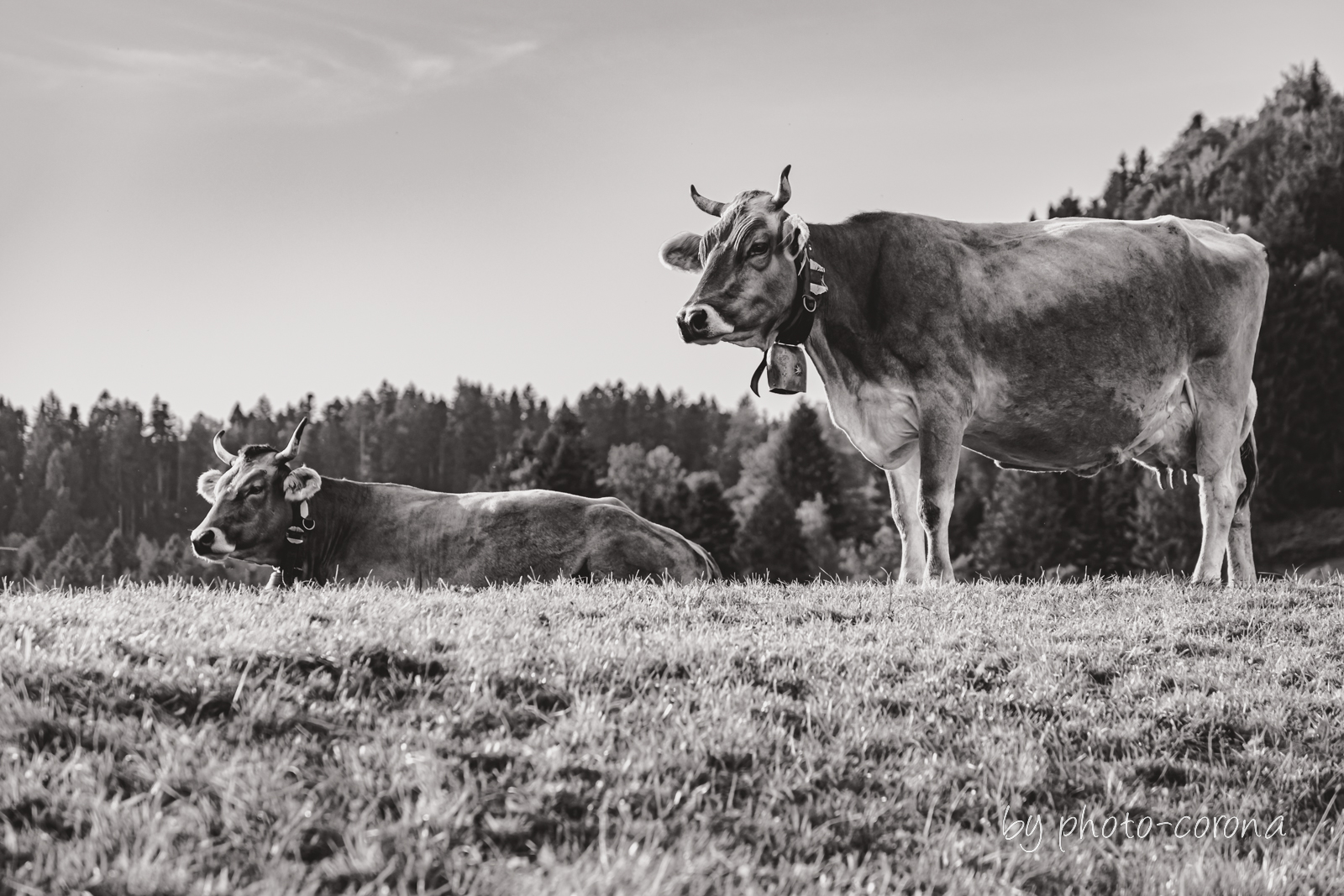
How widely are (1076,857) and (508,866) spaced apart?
2.62 metres

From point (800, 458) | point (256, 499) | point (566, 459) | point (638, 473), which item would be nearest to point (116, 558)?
point (638, 473)

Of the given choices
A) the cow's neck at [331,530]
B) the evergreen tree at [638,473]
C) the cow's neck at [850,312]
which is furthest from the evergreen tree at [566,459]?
the cow's neck at [850,312]

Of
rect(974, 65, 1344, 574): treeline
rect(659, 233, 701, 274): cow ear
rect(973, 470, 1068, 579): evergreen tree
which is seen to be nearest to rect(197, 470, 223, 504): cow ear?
rect(659, 233, 701, 274): cow ear

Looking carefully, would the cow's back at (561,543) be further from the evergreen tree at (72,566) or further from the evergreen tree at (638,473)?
the evergreen tree at (72,566)

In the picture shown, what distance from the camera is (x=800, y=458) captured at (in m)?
112

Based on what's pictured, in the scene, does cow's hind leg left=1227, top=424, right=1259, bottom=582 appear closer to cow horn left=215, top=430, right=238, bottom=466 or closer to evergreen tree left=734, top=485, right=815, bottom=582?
cow horn left=215, top=430, right=238, bottom=466

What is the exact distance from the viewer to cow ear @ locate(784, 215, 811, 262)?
1227 centimetres

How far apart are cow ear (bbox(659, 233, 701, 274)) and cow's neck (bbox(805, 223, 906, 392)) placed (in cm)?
136

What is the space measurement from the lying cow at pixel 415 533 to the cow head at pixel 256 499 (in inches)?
0.6

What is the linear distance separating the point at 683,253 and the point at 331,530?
619cm

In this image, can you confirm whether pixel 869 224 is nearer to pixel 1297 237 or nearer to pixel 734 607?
pixel 734 607

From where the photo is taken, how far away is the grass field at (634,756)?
5.13 metres

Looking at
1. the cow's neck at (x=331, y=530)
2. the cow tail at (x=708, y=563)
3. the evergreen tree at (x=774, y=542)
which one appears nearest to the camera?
the cow tail at (x=708, y=563)

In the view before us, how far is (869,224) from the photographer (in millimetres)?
13109
